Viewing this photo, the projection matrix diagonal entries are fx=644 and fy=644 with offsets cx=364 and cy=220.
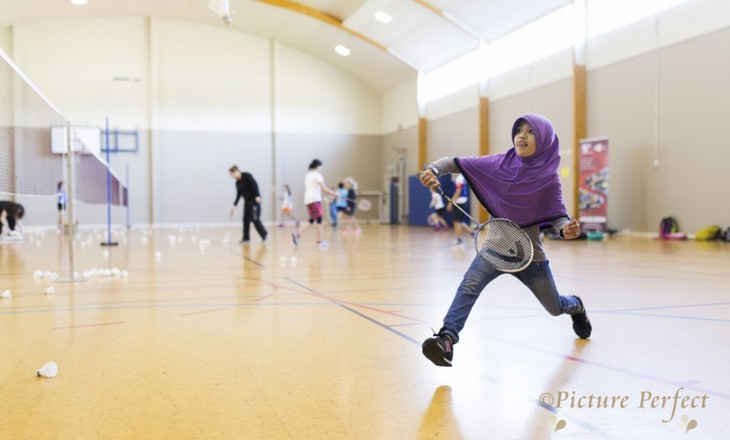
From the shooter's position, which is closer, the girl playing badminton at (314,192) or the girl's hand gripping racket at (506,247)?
the girl's hand gripping racket at (506,247)

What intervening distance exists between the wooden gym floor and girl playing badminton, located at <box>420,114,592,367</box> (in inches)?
15.3

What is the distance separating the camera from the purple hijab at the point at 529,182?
3.93 m

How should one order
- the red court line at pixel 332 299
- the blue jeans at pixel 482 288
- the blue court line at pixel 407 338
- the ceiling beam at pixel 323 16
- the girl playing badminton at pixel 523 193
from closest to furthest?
the blue court line at pixel 407 338 → the blue jeans at pixel 482 288 → the girl playing badminton at pixel 523 193 → the red court line at pixel 332 299 → the ceiling beam at pixel 323 16

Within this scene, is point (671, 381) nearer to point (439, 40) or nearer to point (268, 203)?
point (439, 40)

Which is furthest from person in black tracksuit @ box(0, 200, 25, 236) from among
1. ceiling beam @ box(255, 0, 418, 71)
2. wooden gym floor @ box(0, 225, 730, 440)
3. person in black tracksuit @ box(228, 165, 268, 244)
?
ceiling beam @ box(255, 0, 418, 71)

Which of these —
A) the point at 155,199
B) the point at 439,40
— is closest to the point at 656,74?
the point at 439,40

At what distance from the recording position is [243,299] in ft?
21.0

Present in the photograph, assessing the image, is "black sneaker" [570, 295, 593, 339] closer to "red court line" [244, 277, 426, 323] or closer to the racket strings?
the racket strings

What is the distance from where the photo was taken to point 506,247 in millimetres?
3994

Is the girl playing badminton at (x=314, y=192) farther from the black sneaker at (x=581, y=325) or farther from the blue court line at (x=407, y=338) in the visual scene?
the black sneaker at (x=581, y=325)

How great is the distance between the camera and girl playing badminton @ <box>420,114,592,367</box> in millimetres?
3842

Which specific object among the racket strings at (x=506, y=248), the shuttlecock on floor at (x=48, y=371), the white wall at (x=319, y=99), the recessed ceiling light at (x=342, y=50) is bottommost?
the shuttlecock on floor at (x=48, y=371)

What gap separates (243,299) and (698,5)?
554 inches

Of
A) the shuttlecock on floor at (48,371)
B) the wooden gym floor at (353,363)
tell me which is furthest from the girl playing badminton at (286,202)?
the shuttlecock on floor at (48,371)
